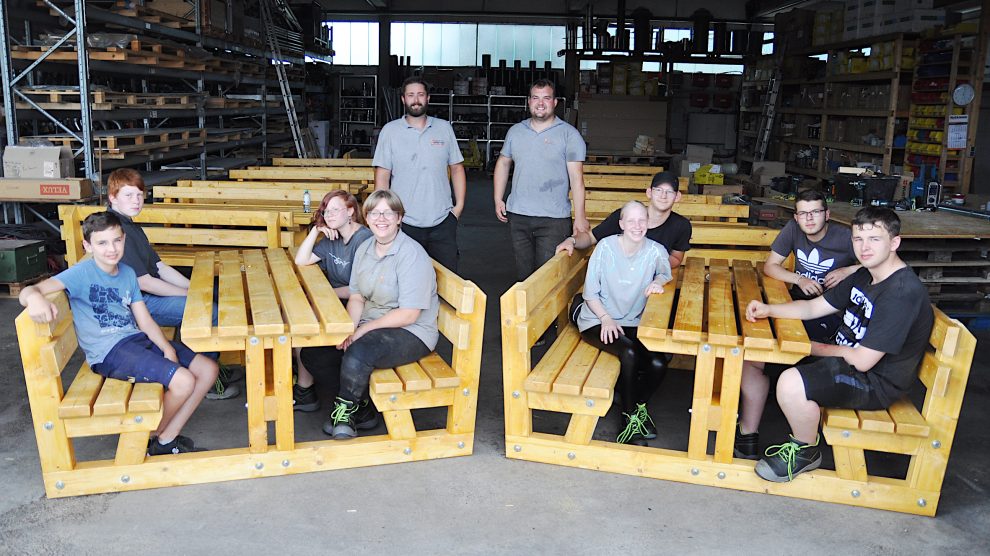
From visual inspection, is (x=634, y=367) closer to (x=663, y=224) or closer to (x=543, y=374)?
(x=543, y=374)

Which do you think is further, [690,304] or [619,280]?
[619,280]

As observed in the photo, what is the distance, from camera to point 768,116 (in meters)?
13.8

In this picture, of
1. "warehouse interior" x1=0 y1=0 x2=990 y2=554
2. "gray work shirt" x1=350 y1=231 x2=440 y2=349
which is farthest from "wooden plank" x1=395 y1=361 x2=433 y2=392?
"warehouse interior" x1=0 y1=0 x2=990 y2=554

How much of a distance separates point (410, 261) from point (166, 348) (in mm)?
1177

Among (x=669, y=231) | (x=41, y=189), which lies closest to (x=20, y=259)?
(x=41, y=189)

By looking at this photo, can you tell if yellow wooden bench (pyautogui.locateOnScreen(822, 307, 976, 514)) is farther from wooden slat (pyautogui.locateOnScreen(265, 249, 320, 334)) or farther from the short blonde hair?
wooden slat (pyautogui.locateOnScreen(265, 249, 320, 334))

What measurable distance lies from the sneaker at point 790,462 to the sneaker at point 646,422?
652mm

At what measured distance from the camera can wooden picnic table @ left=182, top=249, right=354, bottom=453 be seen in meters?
3.61

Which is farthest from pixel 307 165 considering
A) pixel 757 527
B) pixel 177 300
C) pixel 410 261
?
pixel 757 527

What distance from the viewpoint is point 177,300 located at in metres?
4.57

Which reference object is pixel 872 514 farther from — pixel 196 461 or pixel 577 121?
pixel 577 121

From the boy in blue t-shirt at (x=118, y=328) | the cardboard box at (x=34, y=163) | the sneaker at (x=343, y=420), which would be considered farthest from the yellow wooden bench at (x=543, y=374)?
the cardboard box at (x=34, y=163)

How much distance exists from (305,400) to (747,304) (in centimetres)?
240

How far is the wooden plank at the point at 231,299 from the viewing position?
358cm
